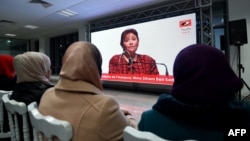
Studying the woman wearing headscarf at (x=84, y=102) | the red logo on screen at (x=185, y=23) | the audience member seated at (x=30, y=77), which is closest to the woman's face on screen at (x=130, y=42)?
the red logo on screen at (x=185, y=23)

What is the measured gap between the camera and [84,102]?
91 centimetres

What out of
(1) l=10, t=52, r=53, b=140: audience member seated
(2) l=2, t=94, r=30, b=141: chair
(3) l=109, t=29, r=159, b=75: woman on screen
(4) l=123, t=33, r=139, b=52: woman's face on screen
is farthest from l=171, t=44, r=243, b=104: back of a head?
(4) l=123, t=33, r=139, b=52: woman's face on screen

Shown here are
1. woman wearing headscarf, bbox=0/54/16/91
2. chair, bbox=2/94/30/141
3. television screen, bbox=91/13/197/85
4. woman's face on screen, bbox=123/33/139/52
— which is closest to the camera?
chair, bbox=2/94/30/141

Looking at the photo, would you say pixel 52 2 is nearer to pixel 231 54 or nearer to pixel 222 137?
pixel 231 54

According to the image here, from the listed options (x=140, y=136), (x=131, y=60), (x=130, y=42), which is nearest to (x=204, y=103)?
(x=140, y=136)

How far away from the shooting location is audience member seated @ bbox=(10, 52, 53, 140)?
1.56 meters

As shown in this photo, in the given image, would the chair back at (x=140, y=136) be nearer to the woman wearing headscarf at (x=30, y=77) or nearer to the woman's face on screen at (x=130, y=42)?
the woman wearing headscarf at (x=30, y=77)

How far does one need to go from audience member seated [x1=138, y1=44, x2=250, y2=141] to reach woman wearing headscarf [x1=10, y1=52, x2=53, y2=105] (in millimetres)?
1170

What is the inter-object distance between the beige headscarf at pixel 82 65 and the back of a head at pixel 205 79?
423mm

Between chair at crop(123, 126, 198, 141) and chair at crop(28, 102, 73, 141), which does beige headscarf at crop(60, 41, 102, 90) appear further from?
chair at crop(123, 126, 198, 141)

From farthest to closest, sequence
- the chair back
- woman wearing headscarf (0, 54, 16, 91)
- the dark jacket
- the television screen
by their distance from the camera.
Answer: the television screen
woman wearing headscarf (0, 54, 16, 91)
the dark jacket
the chair back

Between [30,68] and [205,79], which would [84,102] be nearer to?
[205,79]

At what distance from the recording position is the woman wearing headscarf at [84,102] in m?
0.85

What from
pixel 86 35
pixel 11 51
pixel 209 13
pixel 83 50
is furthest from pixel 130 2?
pixel 11 51
